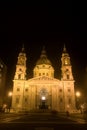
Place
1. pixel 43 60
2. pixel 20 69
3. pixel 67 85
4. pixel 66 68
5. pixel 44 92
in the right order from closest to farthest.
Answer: pixel 67 85 < pixel 44 92 < pixel 66 68 < pixel 20 69 < pixel 43 60

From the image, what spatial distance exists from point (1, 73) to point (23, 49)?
12904 mm

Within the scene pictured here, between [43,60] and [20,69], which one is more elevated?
[43,60]

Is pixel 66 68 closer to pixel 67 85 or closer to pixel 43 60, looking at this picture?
pixel 67 85

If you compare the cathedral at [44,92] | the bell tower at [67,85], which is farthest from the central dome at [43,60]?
the cathedral at [44,92]

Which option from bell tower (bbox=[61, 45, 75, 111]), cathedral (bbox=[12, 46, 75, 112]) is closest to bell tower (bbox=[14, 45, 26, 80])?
cathedral (bbox=[12, 46, 75, 112])

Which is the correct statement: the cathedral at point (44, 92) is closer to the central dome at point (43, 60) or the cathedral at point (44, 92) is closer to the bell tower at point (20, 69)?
the bell tower at point (20, 69)

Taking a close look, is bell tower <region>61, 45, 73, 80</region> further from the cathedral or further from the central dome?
the central dome

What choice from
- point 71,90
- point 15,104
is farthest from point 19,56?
point 71,90

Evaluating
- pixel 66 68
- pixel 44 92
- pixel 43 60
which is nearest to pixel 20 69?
pixel 44 92

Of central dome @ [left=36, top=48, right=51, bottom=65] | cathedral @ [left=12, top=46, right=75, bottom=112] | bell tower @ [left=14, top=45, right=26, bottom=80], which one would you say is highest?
central dome @ [left=36, top=48, right=51, bottom=65]

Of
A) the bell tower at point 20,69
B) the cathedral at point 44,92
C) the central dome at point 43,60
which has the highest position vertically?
the central dome at point 43,60

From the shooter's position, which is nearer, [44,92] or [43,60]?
[44,92]

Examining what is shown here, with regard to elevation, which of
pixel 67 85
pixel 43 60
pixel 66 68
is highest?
pixel 43 60

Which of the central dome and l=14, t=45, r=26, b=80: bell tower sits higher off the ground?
the central dome
